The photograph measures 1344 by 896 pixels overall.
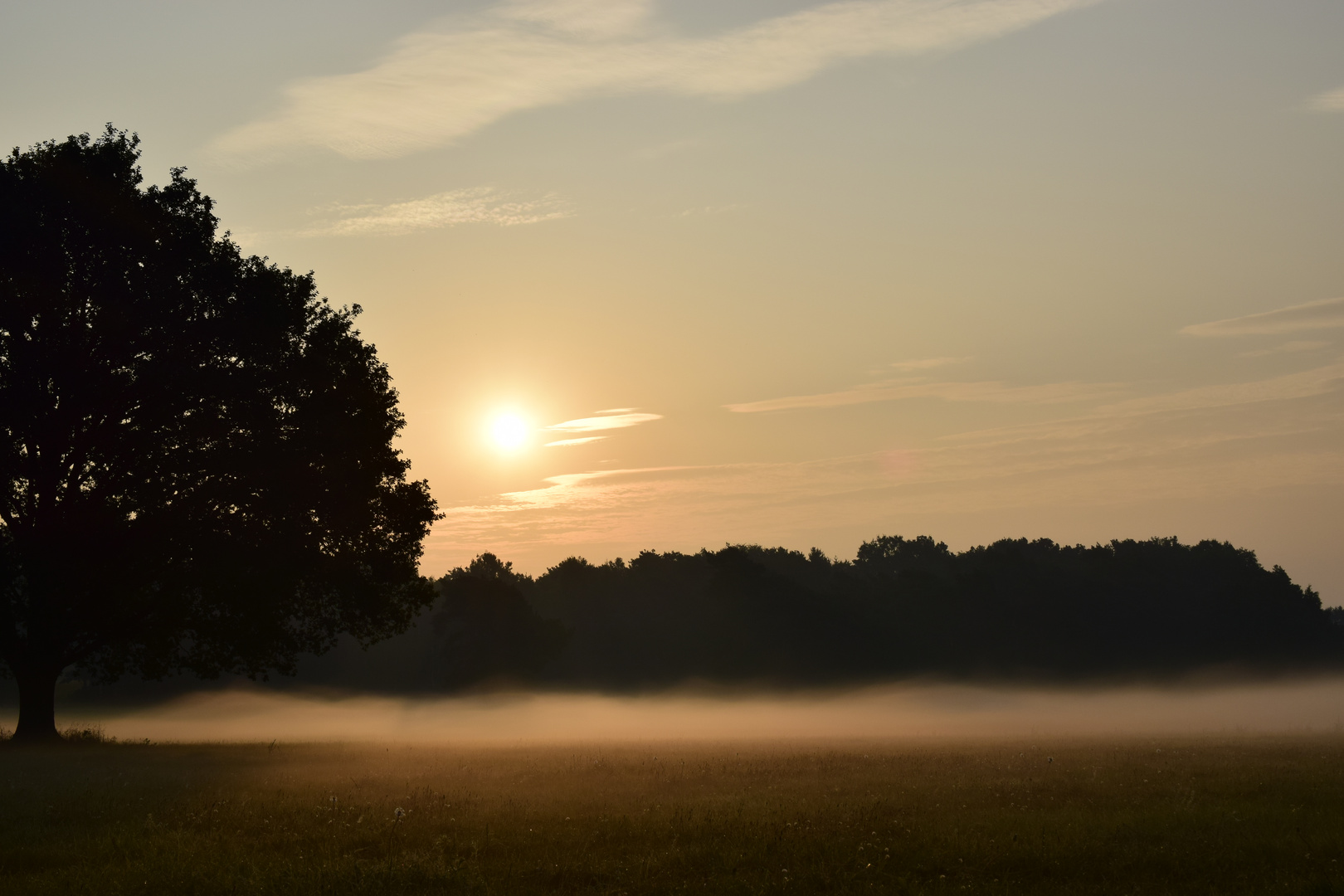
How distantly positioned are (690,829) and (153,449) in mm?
26503

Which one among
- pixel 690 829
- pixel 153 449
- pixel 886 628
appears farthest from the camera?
pixel 886 628

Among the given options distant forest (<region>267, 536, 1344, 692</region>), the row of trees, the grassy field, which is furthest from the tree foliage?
the grassy field

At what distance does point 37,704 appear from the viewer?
38406 mm

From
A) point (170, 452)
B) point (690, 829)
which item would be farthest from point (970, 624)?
point (690, 829)

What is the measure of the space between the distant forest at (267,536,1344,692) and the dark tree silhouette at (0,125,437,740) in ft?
220

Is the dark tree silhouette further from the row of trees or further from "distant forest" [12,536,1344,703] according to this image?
"distant forest" [12,536,1344,703]

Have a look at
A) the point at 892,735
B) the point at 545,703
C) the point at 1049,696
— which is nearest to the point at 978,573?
the point at 1049,696

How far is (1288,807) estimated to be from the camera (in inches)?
736

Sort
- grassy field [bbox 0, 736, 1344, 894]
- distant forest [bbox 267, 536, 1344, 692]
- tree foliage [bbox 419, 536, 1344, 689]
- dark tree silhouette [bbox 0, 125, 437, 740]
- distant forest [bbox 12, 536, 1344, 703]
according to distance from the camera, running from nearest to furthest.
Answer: grassy field [bbox 0, 736, 1344, 894]
dark tree silhouette [bbox 0, 125, 437, 740]
distant forest [bbox 12, 536, 1344, 703]
distant forest [bbox 267, 536, 1344, 692]
tree foliage [bbox 419, 536, 1344, 689]

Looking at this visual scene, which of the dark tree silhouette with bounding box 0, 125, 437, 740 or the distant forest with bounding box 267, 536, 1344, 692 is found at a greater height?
the dark tree silhouette with bounding box 0, 125, 437, 740

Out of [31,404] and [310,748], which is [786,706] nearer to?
[310,748]

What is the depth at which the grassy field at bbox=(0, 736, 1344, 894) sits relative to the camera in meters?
14.7

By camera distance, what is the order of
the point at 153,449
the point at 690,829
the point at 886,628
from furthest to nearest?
the point at 886,628 → the point at 153,449 → the point at 690,829

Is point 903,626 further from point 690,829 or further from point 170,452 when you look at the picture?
point 690,829
